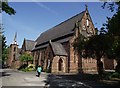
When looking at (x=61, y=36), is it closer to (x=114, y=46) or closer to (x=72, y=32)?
(x=72, y=32)

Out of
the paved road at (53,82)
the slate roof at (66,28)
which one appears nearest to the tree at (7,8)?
the paved road at (53,82)

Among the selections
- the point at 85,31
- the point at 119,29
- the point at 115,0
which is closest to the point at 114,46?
the point at 119,29

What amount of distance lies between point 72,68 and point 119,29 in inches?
983

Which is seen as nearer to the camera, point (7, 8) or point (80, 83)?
point (80, 83)

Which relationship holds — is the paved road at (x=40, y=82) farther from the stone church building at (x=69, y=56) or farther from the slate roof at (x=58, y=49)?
the slate roof at (x=58, y=49)

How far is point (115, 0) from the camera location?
17.0 metres

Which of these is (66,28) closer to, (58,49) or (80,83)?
(58,49)

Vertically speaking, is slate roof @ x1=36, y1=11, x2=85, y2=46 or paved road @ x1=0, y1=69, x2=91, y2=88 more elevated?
slate roof @ x1=36, y1=11, x2=85, y2=46

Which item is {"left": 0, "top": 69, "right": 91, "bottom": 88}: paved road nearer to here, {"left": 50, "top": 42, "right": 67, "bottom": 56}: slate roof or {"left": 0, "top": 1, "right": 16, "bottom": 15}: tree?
{"left": 0, "top": 1, "right": 16, "bottom": 15}: tree

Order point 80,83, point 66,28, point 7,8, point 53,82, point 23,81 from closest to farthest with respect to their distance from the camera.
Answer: point 80,83 → point 53,82 → point 23,81 → point 7,8 → point 66,28

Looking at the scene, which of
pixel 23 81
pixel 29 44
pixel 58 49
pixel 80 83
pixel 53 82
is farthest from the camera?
pixel 29 44

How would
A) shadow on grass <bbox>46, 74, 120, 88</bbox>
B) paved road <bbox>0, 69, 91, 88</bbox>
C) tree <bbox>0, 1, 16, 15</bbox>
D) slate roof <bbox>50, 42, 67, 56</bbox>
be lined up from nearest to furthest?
shadow on grass <bbox>46, 74, 120, 88</bbox>
paved road <bbox>0, 69, 91, 88</bbox>
tree <bbox>0, 1, 16, 15</bbox>
slate roof <bbox>50, 42, 67, 56</bbox>

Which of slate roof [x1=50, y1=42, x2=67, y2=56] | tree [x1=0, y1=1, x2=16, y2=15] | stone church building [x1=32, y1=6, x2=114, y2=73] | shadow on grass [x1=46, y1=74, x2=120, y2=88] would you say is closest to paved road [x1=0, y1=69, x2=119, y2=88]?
shadow on grass [x1=46, y1=74, x2=120, y2=88]

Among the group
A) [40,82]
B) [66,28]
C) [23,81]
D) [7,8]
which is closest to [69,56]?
[66,28]
